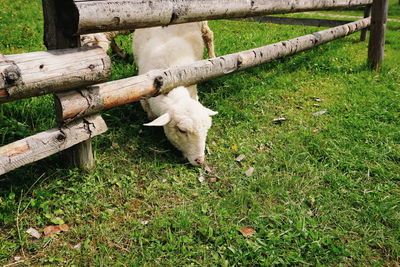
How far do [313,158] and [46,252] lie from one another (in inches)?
112

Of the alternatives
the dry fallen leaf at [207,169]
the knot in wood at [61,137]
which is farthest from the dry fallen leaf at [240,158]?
the knot in wood at [61,137]

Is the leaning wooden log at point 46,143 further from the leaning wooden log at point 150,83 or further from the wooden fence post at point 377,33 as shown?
the wooden fence post at point 377,33

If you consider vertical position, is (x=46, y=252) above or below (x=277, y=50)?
below

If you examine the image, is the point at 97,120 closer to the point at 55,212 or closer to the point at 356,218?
the point at 55,212

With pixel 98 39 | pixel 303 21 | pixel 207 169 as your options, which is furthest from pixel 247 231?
pixel 303 21

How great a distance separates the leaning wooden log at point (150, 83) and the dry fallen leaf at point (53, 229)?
899mm

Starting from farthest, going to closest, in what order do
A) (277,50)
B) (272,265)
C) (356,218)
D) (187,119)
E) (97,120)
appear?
(277,50)
(187,119)
(97,120)
(356,218)
(272,265)

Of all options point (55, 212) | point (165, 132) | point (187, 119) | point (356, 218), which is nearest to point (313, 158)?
point (356, 218)

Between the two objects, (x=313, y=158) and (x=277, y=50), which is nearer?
(x=313, y=158)

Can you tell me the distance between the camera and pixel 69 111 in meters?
2.67

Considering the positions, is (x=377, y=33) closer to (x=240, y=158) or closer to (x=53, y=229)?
(x=240, y=158)

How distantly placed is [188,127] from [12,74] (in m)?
1.85

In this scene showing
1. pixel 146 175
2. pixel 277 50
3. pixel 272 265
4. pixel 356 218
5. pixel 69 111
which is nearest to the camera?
pixel 272 265

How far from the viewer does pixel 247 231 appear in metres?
2.69
